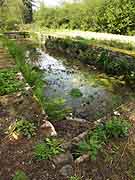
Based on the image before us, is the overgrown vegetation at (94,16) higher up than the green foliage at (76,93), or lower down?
higher up

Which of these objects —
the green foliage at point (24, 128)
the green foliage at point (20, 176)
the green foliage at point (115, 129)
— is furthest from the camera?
the green foliage at point (115, 129)

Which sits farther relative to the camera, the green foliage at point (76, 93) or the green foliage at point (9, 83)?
the green foliage at point (76, 93)

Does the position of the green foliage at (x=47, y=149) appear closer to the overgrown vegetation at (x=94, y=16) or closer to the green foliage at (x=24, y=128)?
the green foliage at (x=24, y=128)

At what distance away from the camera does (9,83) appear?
7176 millimetres

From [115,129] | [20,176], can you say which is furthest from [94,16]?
[20,176]

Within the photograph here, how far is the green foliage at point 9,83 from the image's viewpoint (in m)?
6.74

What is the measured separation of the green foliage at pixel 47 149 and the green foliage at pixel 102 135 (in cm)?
39

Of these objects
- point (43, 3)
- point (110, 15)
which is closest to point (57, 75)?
point (110, 15)

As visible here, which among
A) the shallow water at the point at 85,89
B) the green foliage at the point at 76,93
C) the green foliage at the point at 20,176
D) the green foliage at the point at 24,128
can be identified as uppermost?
the green foliage at the point at 24,128

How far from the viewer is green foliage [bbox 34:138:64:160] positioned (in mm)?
4487

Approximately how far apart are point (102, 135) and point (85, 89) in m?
6.85

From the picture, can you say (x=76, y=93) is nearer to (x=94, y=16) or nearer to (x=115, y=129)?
(x=115, y=129)

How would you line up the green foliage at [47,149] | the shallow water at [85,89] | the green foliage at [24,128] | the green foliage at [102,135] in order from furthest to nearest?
1. the shallow water at [85,89]
2. the green foliage at [24,128]
3. the green foliage at [102,135]
4. the green foliage at [47,149]

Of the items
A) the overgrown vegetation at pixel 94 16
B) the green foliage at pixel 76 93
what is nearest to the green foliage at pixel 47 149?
the green foliage at pixel 76 93
